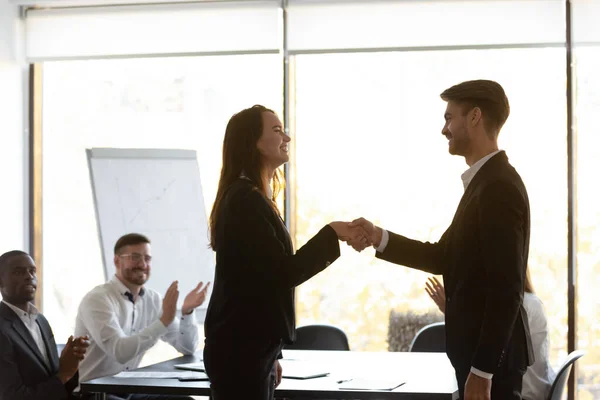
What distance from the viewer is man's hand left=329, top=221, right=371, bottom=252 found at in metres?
2.84

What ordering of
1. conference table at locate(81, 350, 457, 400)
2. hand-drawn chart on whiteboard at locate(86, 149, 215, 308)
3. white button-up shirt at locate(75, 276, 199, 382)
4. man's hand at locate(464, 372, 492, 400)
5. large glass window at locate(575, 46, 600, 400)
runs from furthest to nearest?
hand-drawn chart on whiteboard at locate(86, 149, 215, 308) → large glass window at locate(575, 46, 600, 400) → white button-up shirt at locate(75, 276, 199, 382) → conference table at locate(81, 350, 457, 400) → man's hand at locate(464, 372, 492, 400)

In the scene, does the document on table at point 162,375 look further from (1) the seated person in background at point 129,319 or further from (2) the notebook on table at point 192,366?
(1) the seated person in background at point 129,319

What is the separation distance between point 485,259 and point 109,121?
427 centimetres

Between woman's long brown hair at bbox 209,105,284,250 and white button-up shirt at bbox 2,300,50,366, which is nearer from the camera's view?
woman's long brown hair at bbox 209,105,284,250

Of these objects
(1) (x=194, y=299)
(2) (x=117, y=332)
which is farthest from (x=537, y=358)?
(2) (x=117, y=332)

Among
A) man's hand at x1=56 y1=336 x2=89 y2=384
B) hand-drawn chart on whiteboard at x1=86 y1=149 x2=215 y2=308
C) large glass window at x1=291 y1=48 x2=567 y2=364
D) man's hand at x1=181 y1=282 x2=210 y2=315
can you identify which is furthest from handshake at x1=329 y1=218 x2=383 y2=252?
hand-drawn chart on whiteboard at x1=86 y1=149 x2=215 y2=308

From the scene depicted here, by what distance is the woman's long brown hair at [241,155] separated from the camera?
285 cm

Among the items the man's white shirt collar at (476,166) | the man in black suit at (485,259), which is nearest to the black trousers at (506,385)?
the man in black suit at (485,259)

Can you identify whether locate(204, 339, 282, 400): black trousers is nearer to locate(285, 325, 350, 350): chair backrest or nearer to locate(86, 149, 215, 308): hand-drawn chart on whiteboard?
locate(285, 325, 350, 350): chair backrest

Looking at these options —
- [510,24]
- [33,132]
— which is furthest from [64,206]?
[510,24]

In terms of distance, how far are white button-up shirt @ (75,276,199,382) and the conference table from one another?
0.86 ft

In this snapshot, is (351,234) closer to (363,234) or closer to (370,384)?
(363,234)

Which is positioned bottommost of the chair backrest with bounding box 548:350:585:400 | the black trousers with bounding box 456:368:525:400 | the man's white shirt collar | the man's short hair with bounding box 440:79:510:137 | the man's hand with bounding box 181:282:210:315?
the chair backrest with bounding box 548:350:585:400

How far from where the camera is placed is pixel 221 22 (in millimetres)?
6008
